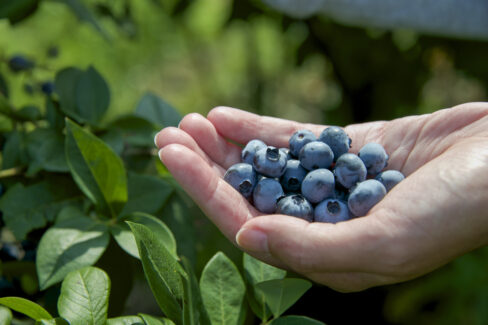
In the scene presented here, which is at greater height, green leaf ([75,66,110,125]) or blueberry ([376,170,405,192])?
green leaf ([75,66,110,125])

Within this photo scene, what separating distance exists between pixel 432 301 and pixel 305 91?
189cm

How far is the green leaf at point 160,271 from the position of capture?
2.18 feet

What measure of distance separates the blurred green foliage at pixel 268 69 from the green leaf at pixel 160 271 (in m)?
0.33

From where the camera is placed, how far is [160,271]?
2.26 ft

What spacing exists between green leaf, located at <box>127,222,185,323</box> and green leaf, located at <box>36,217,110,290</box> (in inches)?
8.0

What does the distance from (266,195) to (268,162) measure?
9cm

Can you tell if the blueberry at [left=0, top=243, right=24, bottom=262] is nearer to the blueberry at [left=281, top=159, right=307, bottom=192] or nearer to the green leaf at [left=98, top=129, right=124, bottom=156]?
the green leaf at [left=98, top=129, right=124, bottom=156]

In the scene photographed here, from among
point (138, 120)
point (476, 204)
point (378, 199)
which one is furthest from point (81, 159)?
point (476, 204)

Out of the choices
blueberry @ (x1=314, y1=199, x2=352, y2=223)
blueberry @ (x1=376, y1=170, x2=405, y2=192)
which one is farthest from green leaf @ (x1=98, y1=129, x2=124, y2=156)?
blueberry @ (x1=376, y1=170, x2=405, y2=192)

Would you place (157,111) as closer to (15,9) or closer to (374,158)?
(15,9)

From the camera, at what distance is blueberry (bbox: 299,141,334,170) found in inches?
45.2

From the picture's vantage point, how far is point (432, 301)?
2070mm

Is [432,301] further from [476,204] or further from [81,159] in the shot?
[81,159]

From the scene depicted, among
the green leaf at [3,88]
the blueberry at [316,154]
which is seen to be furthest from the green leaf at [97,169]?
the green leaf at [3,88]
